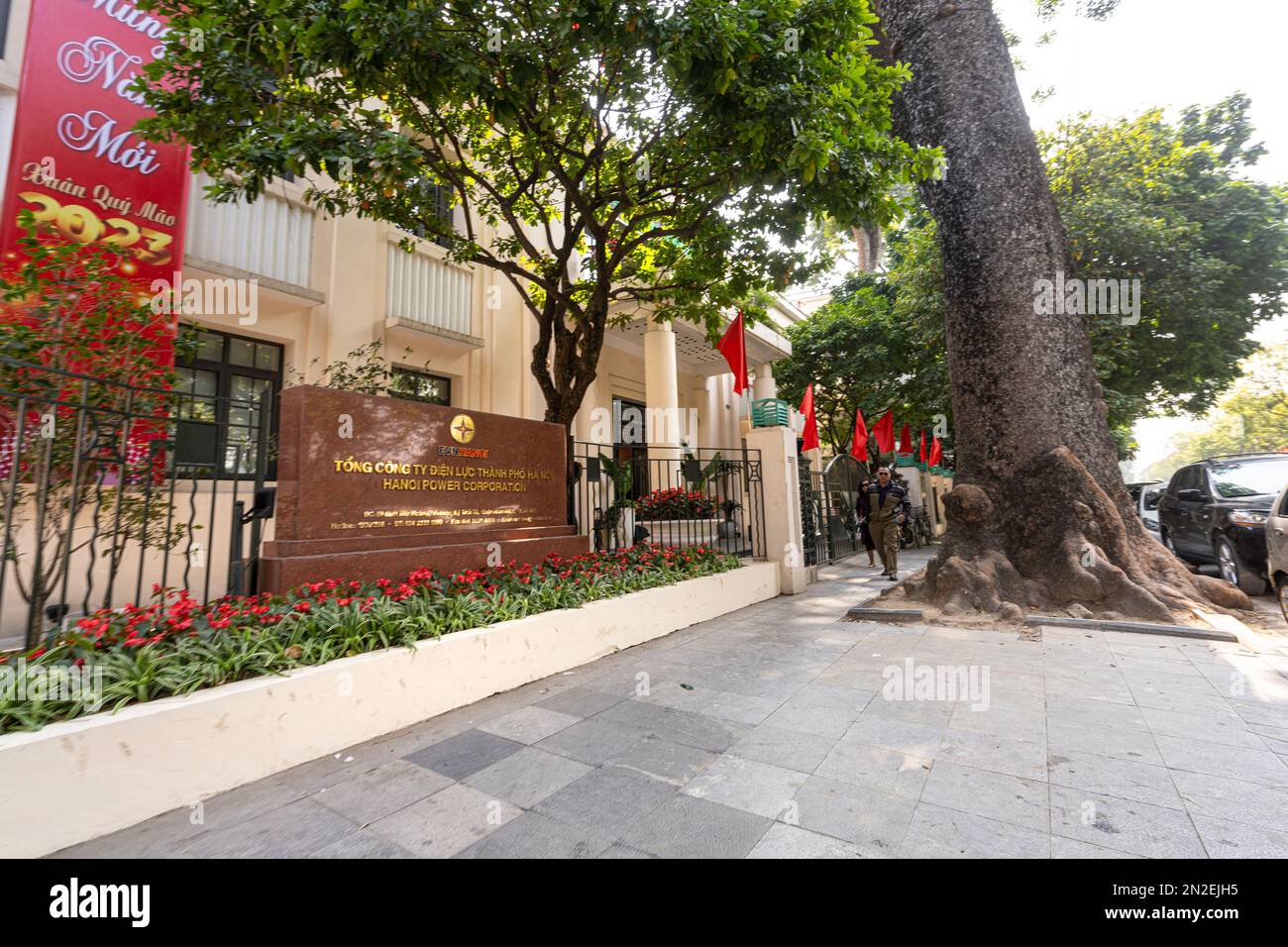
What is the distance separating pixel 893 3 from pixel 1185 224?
6739mm

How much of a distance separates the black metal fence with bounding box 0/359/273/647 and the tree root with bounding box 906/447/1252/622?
7198 millimetres

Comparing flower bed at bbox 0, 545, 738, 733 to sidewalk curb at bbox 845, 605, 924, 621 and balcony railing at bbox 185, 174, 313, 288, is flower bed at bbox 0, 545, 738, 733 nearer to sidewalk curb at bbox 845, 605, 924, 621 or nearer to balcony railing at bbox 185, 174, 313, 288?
sidewalk curb at bbox 845, 605, 924, 621

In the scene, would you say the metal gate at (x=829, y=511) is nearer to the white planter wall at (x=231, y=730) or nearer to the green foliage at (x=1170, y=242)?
the green foliage at (x=1170, y=242)

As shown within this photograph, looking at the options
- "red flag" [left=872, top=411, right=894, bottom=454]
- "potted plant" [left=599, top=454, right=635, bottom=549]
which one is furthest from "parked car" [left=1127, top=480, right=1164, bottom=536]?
"potted plant" [left=599, top=454, right=635, bottom=549]

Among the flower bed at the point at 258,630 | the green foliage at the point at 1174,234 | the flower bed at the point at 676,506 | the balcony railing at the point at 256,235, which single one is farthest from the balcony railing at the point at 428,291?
the green foliage at the point at 1174,234

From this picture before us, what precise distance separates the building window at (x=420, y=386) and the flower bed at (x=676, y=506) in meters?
4.05

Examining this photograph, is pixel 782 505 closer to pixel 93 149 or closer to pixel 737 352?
pixel 737 352

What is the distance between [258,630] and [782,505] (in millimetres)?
6859

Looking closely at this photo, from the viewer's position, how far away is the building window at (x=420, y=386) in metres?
8.56

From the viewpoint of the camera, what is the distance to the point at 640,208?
7.67m

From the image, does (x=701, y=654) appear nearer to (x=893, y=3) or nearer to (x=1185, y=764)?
(x=1185, y=764)

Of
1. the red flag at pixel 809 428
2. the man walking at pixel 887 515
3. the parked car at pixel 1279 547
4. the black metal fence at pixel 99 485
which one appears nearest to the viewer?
the black metal fence at pixel 99 485
